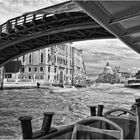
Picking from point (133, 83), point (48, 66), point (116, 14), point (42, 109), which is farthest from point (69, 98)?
point (133, 83)

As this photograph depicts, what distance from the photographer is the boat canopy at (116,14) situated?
129 inches

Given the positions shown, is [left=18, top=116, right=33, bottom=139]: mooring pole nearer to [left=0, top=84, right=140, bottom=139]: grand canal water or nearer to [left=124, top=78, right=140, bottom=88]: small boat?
[left=0, top=84, right=140, bottom=139]: grand canal water

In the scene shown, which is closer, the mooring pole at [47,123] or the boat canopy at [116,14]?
the mooring pole at [47,123]

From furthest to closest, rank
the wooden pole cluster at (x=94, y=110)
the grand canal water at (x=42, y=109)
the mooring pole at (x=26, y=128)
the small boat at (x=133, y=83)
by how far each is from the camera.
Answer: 1. the small boat at (x=133, y=83)
2. the grand canal water at (x=42, y=109)
3. the wooden pole cluster at (x=94, y=110)
4. the mooring pole at (x=26, y=128)

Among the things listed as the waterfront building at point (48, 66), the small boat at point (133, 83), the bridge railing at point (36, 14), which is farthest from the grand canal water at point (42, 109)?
the small boat at point (133, 83)

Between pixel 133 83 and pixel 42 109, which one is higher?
pixel 133 83

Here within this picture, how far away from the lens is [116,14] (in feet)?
13.0

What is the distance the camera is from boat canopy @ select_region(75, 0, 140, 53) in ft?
10.7

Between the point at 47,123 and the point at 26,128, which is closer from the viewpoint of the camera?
the point at 26,128

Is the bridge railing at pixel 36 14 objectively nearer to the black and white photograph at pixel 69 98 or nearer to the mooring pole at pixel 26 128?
the black and white photograph at pixel 69 98

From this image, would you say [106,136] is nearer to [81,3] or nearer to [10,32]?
[81,3]

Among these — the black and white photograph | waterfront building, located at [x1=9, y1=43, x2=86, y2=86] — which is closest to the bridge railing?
the black and white photograph

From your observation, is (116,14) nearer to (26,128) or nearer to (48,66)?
(26,128)

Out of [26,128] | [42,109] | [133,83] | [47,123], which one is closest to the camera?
[26,128]
